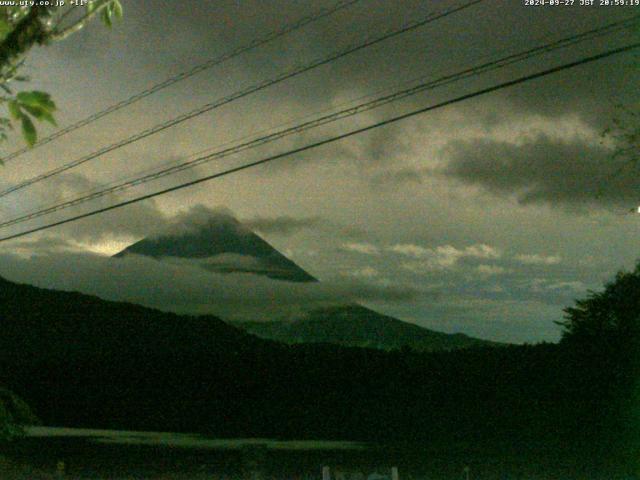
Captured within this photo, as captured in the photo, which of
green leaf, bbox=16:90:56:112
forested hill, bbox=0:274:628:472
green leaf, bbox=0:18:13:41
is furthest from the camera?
forested hill, bbox=0:274:628:472

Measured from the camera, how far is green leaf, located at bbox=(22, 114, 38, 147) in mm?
3826

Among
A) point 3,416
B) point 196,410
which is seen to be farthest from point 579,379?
point 3,416

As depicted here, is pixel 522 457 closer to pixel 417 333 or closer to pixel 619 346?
pixel 619 346

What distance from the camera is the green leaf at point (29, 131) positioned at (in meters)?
3.83

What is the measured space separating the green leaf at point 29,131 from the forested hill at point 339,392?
2210 cm

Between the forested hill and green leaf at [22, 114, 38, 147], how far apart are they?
22.1 meters

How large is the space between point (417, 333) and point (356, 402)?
505ft

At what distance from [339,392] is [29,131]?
1006 inches

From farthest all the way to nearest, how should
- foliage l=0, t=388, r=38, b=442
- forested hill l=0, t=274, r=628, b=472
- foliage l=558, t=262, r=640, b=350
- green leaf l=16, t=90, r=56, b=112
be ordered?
foliage l=558, t=262, r=640, b=350 → forested hill l=0, t=274, r=628, b=472 → foliage l=0, t=388, r=38, b=442 → green leaf l=16, t=90, r=56, b=112

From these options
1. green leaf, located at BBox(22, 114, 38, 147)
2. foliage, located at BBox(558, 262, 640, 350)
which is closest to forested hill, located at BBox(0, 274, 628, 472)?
foliage, located at BBox(558, 262, 640, 350)

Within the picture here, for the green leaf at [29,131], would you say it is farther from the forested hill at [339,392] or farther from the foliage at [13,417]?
the forested hill at [339,392]

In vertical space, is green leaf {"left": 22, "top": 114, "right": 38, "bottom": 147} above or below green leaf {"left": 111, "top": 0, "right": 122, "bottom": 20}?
below

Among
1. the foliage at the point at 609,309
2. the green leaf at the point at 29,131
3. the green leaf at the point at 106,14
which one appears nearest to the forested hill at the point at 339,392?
the foliage at the point at 609,309

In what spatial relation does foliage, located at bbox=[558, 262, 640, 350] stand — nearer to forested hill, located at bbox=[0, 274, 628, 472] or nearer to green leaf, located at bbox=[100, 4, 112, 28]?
forested hill, located at bbox=[0, 274, 628, 472]
